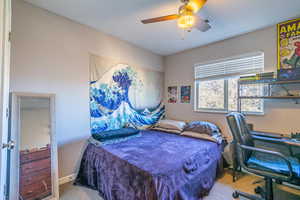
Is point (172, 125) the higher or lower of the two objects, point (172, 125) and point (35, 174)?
the higher

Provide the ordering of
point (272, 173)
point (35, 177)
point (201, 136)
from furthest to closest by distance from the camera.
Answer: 1. point (201, 136)
2. point (35, 177)
3. point (272, 173)

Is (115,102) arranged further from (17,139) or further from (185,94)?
(185,94)

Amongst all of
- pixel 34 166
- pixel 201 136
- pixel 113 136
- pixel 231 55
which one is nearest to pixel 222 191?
pixel 201 136

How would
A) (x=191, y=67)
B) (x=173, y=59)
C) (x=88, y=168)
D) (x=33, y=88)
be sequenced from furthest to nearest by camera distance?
(x=173, y=59) < (x=191, y=67) < (x=88, y=168) < (x=33, y=88)

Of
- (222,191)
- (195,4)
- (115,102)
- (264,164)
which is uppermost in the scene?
(195,4)

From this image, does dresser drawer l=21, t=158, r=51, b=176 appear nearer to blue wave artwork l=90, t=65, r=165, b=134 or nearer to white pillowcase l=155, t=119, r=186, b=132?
blue wave artwork l=90, t=65, r=165, b=134

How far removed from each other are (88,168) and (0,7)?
6.61ft

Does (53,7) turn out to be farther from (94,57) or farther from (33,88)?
(33,88)

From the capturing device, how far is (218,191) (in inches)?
79.7

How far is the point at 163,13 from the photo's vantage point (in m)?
2.07

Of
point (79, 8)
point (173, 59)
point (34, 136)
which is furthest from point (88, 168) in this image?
point (173, 59)

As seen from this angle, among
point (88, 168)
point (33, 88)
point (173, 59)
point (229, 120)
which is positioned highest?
point (173, 59)

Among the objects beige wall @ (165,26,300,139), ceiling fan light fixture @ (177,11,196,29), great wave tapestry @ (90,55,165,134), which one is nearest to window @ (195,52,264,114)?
beige wall @ (165,26,300,139)

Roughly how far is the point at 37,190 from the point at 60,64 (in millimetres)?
1726
